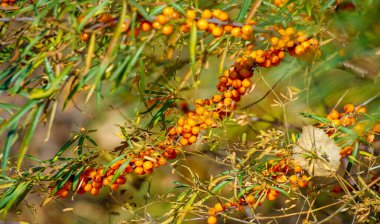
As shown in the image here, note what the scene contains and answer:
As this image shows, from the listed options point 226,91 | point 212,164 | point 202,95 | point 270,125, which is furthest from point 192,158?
point 226,91

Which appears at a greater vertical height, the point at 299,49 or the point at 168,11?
the point at 168,11

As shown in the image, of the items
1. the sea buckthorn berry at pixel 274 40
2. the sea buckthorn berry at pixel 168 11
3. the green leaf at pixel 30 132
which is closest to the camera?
the green leaf at pixel 30 132

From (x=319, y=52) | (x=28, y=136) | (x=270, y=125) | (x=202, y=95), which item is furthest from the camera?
(x=202, y=95)

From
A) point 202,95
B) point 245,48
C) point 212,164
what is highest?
point 245,48

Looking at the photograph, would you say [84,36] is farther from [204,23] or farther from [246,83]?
[246,83]

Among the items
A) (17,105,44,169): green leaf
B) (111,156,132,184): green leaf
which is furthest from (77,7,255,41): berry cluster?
(111,156,132,184): green leaf

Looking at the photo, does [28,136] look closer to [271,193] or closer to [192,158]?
[271,193]

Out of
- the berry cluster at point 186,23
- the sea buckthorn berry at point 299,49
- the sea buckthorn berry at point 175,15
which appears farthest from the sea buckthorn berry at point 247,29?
the sea buckthorn berry at point 299,49

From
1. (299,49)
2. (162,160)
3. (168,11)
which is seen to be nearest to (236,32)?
(168,11)

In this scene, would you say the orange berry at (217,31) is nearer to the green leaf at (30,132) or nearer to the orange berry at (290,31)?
the orange berry at (290,31)

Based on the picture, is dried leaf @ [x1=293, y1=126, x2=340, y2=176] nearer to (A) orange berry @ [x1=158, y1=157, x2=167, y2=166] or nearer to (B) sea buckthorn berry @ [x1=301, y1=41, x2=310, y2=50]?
(B) sea buckthorn berry @ [x1=301, y1=41, x2=310, y2=50]

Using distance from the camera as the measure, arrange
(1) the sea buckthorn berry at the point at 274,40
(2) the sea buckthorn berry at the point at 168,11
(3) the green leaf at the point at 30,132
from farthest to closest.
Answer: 1. (1) the sea buckthorn berry at the point at 274,40
2. (2) the sea buckthorn berry at the point at 168,11
3. (3) the green leaf at the point at 30,132
